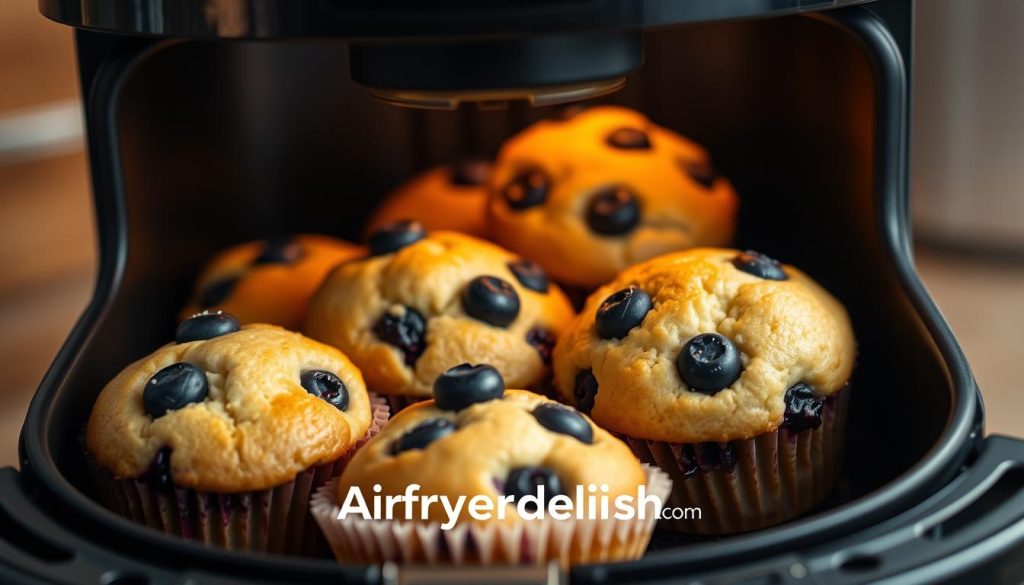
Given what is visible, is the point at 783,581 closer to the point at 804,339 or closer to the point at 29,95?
the point at 804,339

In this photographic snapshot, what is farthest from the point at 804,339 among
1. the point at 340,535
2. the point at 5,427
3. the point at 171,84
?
the point at 5,427

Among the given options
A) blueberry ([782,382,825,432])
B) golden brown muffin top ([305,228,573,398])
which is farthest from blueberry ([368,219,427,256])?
blueberry ([782,382,825,432])

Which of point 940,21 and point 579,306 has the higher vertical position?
point 940,21

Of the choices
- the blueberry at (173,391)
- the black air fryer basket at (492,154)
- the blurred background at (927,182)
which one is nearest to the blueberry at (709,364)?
the black air fryer basket at (492,154)

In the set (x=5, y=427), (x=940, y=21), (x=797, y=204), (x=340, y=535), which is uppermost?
(x=940, y=21)

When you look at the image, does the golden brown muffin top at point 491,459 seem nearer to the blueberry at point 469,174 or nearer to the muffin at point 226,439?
the muffin at point 226,439

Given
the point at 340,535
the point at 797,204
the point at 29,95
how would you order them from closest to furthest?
the point at 340,535 → the point at 797,204 → the point at 29,95
